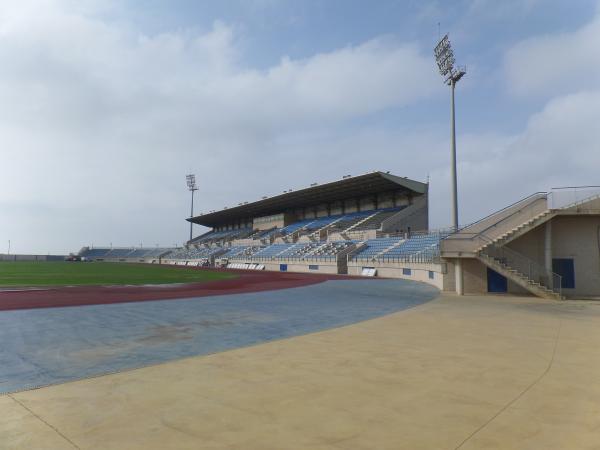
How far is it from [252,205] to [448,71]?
53676 mm

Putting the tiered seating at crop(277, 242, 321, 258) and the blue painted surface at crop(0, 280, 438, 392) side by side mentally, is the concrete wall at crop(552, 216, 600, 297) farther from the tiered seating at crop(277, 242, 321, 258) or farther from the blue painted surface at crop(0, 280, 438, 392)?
the tiered seating at crop(277, 242, 321, 258)

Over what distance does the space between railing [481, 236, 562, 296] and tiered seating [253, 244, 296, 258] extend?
3955cm

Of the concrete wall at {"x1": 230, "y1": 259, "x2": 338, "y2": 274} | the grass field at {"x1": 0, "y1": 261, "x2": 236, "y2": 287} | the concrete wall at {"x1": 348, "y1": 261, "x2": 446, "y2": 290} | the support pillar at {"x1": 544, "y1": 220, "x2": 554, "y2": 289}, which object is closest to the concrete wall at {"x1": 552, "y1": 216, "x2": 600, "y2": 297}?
the support pillar at {"x1": 544, "y1": 220, "x2": 554, "y2": 289}

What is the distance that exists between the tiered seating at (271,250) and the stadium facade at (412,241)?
308mm

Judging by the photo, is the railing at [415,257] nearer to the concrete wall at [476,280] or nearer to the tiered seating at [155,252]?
the concrete wall at [476,280]

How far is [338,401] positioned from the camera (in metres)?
5.49

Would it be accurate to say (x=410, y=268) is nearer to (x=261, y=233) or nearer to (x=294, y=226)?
(x=294, y=226)

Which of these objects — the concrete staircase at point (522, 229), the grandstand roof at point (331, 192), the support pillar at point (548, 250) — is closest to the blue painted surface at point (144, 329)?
the concrete staircase at point (522, 229)

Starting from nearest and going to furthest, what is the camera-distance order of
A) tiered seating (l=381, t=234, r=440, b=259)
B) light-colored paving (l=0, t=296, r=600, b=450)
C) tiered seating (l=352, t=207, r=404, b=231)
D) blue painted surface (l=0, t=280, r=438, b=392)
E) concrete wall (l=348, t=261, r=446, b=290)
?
light-colored paving (l=0, t=296, r=600, b=450) → blue painted surface (l=0, t=280, r=438, b=392) → concrete wall (l=348, t=261, r=446, b=290) → tiered seating (l=381, t=234, r=440, b=259) → tiered seating (l=352, t=207, r=404, b=231)

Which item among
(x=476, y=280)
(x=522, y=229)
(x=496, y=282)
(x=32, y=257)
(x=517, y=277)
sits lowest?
(x=496, y=282)

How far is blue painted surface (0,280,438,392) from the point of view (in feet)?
24.7

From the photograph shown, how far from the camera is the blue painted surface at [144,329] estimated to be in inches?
296

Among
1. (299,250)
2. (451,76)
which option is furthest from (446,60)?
(299,250)

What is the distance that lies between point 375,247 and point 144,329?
115 ft
